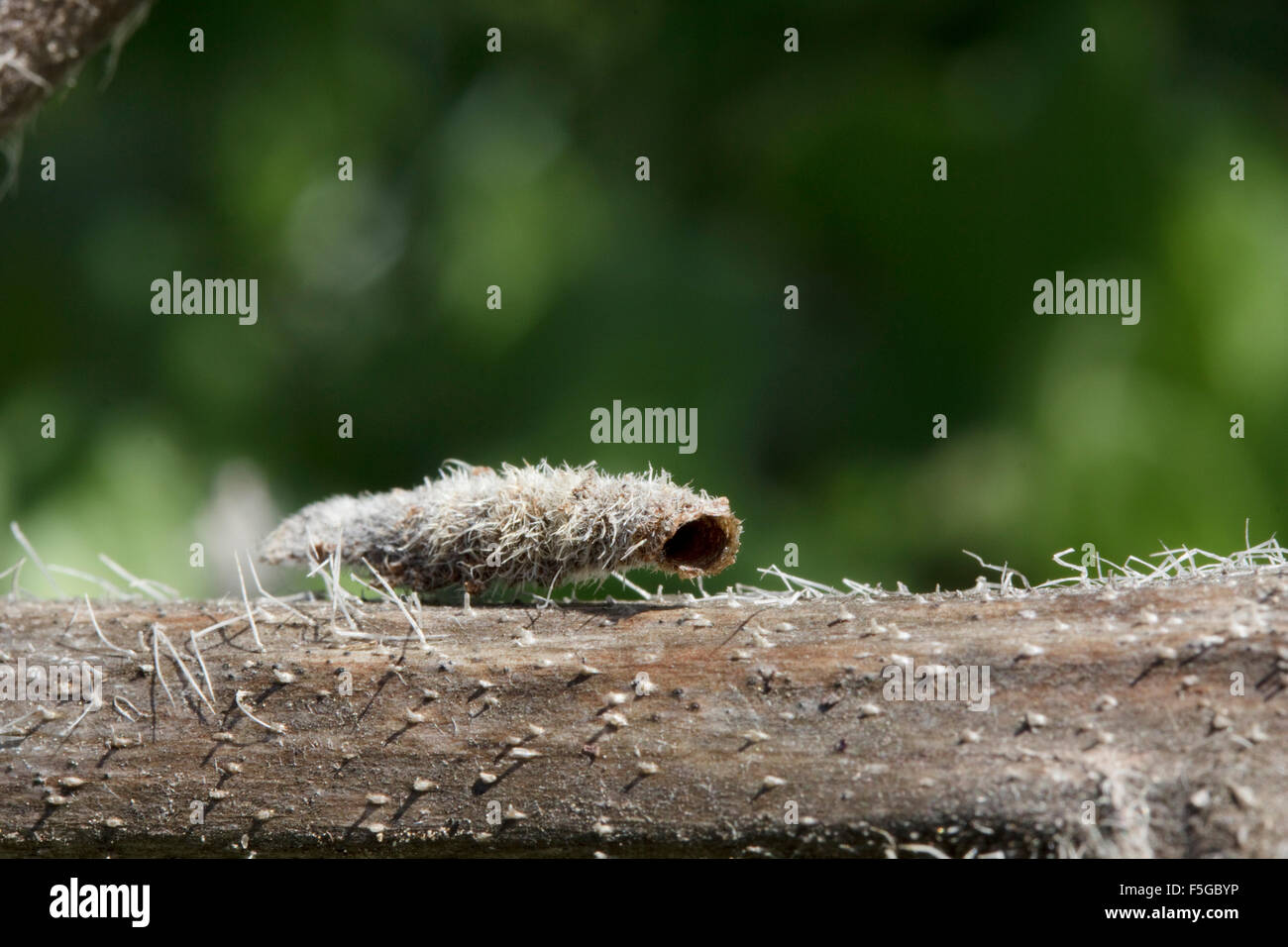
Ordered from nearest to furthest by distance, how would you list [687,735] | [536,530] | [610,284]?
[687,735] < [536,530] < [610,284]

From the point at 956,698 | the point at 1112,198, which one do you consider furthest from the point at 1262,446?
the point at 956,698

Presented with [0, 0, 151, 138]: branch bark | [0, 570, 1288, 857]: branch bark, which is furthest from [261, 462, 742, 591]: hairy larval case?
[0, 0, 151, 138]: branch bark

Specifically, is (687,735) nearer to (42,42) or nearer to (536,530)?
(536,530)

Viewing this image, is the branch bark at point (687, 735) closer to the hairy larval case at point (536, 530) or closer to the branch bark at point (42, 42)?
the hairy larval case at point (536, 530)

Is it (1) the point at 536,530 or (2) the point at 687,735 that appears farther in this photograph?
(1) the point at 536,530

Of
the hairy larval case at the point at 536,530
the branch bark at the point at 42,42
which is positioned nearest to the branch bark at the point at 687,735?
the hairy larval case at the point at 536,530

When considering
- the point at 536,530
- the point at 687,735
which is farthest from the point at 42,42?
the point at 687,735

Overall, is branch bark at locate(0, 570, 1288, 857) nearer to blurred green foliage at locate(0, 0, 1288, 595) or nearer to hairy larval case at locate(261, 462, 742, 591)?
hairy larval case at locate(261, 462, 742, 591)
